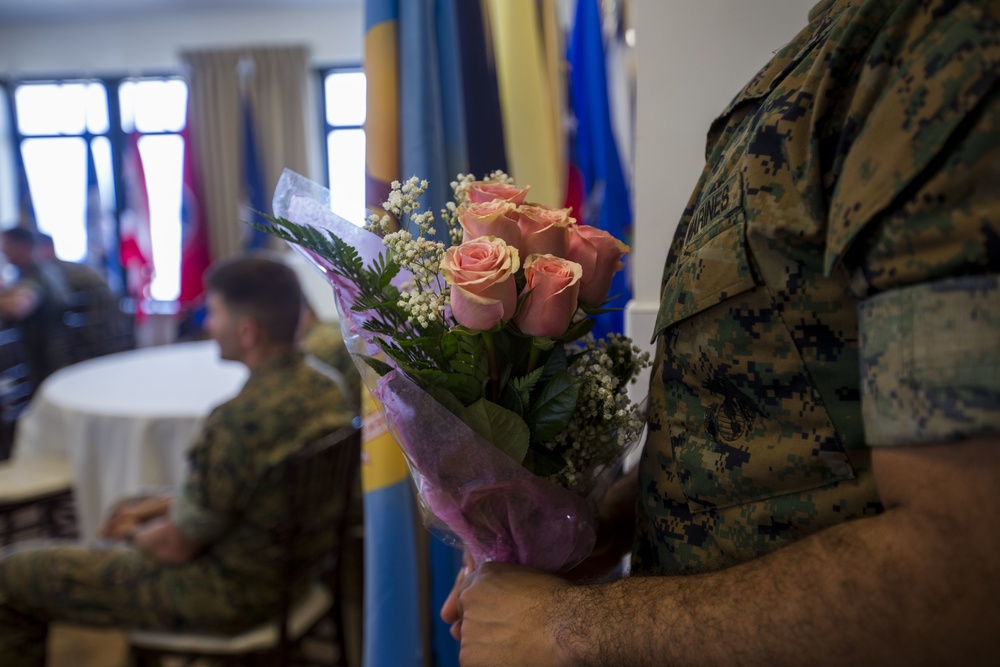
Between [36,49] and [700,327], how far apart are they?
860cm

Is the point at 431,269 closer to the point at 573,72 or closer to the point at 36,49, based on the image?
the point at 573,72

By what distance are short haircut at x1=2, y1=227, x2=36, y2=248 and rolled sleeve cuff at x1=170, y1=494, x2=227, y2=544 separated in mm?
4099

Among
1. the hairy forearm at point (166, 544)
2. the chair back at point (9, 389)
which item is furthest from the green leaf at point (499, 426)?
the chair back at point (9, 389)

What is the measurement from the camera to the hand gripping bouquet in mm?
709

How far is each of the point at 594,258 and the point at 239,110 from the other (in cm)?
706

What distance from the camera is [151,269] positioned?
24.1ft

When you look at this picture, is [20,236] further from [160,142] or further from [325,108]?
[325,108]

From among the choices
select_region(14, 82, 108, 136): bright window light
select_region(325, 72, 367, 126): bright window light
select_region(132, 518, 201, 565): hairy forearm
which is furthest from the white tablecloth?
select_region(14, 82, 108, 136): bright window light

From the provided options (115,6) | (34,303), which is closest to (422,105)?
(34,303)

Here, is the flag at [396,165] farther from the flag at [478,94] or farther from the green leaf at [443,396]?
the green leaf at [443,396]

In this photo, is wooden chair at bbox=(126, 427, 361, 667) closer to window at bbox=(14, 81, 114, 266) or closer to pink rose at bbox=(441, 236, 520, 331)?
pink rose at bbox=(441, 236, 520, 331)

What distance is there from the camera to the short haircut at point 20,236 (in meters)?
5.06

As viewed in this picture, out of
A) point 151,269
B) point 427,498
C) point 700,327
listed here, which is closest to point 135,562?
point 427,498

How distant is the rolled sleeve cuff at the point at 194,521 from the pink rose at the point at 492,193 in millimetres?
1466
